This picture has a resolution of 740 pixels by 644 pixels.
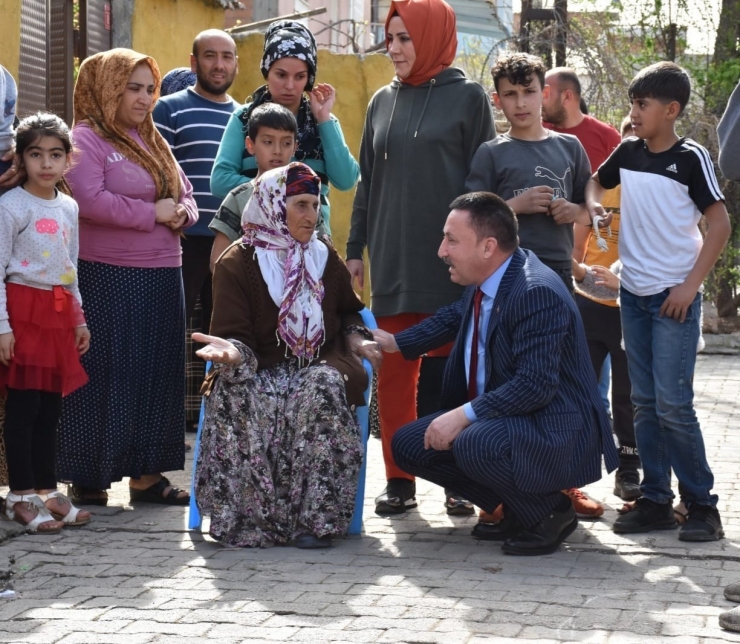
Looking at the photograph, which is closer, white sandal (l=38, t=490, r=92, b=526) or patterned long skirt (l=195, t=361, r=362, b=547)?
patterned long skirt (l=195, t=361, r=362, b=547)

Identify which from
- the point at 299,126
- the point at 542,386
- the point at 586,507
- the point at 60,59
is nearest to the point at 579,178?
the point at 542,386

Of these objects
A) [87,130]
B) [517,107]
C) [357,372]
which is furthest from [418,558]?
[87,130]

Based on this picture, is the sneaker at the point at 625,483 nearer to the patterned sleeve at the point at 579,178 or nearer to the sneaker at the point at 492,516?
the sneaker at the point at 492,516

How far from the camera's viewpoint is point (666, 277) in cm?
531

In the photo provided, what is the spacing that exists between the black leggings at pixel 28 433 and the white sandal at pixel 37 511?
1.7 inches

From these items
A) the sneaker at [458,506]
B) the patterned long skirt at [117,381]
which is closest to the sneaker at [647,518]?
the sneaker at [458,506]

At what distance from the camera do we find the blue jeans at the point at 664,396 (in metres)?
5.30

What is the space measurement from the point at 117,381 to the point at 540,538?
208 centimetres

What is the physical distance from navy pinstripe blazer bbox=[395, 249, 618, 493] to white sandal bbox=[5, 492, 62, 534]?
73.5 inches

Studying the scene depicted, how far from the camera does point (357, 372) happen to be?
5348 millimetres

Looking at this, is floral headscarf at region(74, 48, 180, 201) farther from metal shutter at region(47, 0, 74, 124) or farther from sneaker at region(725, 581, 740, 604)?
sneaker at region(725, 581, 740, 604)

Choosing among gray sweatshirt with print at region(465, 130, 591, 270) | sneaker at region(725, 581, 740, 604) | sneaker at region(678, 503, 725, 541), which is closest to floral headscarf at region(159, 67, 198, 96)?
gray sweatshirt with print at region(465, 130, 591, 270)

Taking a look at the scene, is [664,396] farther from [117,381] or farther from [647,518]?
[117,381]

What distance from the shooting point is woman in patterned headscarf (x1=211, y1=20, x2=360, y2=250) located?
236 inches
